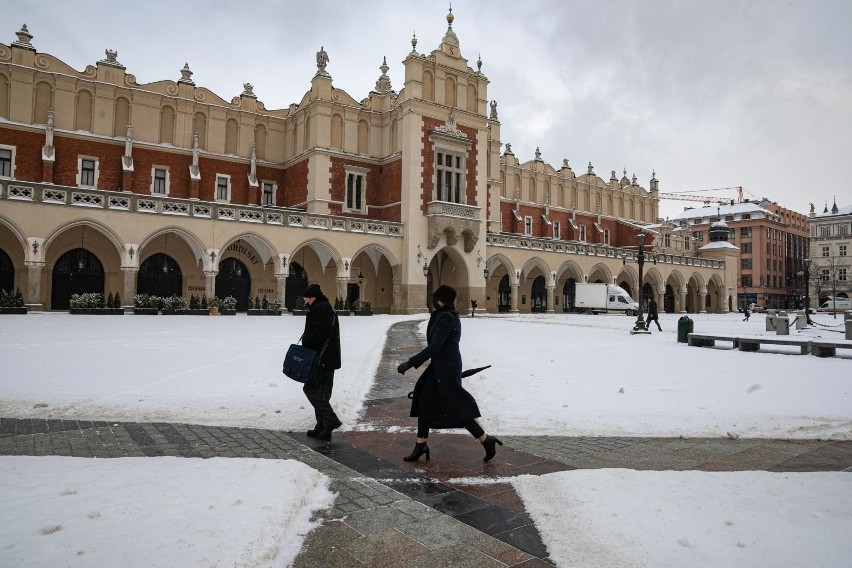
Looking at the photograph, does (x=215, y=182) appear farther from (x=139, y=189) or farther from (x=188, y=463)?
(x=188, y=463)

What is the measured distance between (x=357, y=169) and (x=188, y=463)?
105 feet

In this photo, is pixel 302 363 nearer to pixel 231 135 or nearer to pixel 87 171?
pixel 87 171

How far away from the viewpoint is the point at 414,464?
16.8 feet

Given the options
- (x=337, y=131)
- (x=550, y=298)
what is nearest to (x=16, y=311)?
(x=337, y=131)

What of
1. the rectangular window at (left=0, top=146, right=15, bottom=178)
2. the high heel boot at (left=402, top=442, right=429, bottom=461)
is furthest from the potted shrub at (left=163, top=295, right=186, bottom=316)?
the high heel boot at (left=402, top=442, right=429, bottom=461)

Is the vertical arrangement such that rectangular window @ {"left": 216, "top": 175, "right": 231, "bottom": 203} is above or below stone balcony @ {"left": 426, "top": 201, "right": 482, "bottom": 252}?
above

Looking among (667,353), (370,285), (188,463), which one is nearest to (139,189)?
(370,285)

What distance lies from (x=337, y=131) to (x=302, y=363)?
3131 cm

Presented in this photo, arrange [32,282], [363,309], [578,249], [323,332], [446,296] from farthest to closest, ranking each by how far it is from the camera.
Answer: [578,249]
[363,309]
[32,282]
[323,332]
[446,296]

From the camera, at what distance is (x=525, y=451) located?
5.52 meters

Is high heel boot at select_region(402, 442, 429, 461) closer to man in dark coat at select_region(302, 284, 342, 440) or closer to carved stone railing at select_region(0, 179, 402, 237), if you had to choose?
man in dark coat at select_region(302, 284, 342, 440)

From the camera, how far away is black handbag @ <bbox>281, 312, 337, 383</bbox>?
5809mm

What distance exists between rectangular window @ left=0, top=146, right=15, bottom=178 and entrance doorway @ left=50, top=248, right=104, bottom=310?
5.36 m

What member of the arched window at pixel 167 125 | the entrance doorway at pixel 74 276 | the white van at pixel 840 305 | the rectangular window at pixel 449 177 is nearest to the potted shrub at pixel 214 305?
the entrance doorway at pixel 74 276
